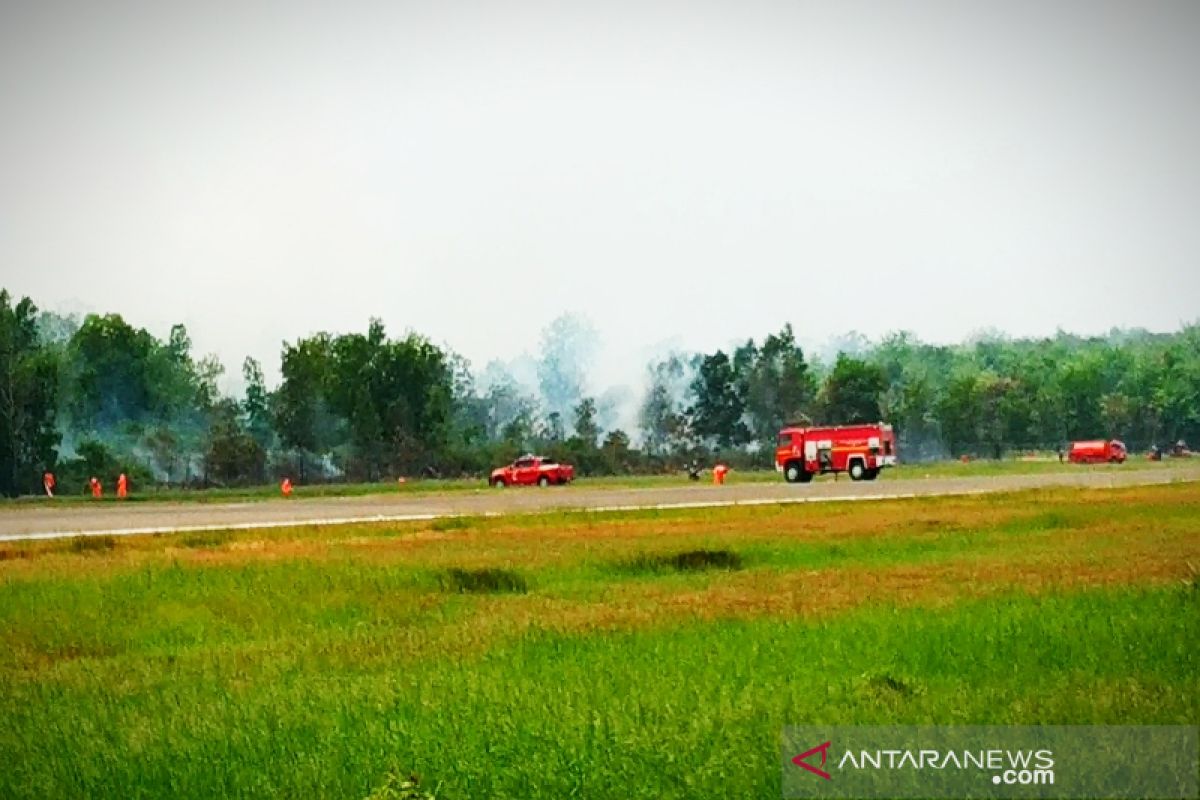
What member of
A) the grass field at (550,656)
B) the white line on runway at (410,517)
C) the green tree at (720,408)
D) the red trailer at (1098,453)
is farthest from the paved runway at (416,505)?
the green tree at (720,408)

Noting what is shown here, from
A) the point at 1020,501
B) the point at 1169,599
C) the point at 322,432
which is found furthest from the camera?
the point at 322,432

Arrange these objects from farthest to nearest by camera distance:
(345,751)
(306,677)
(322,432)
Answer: (322,432)
(306,677)
(345,751)

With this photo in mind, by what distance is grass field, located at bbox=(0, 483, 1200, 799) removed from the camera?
10.1 m

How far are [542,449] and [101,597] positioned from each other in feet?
202

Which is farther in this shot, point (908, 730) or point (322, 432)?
point (322, 432)

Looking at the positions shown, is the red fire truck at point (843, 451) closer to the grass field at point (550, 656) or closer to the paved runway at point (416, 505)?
the paved runway at point (416, 505)

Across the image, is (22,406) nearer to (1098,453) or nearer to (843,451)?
(843,451)

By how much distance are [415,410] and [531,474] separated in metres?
11.6

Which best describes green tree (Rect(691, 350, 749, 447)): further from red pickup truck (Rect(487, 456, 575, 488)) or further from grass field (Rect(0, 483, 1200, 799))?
grass field (Rect(0, 483, 1200, 799))

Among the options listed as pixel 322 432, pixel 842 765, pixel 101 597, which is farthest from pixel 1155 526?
pixel 322 432

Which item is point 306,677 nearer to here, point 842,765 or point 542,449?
point 842,765

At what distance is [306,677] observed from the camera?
13727 mm

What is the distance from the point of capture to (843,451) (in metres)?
58.2

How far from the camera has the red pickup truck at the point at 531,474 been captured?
6322 cm
